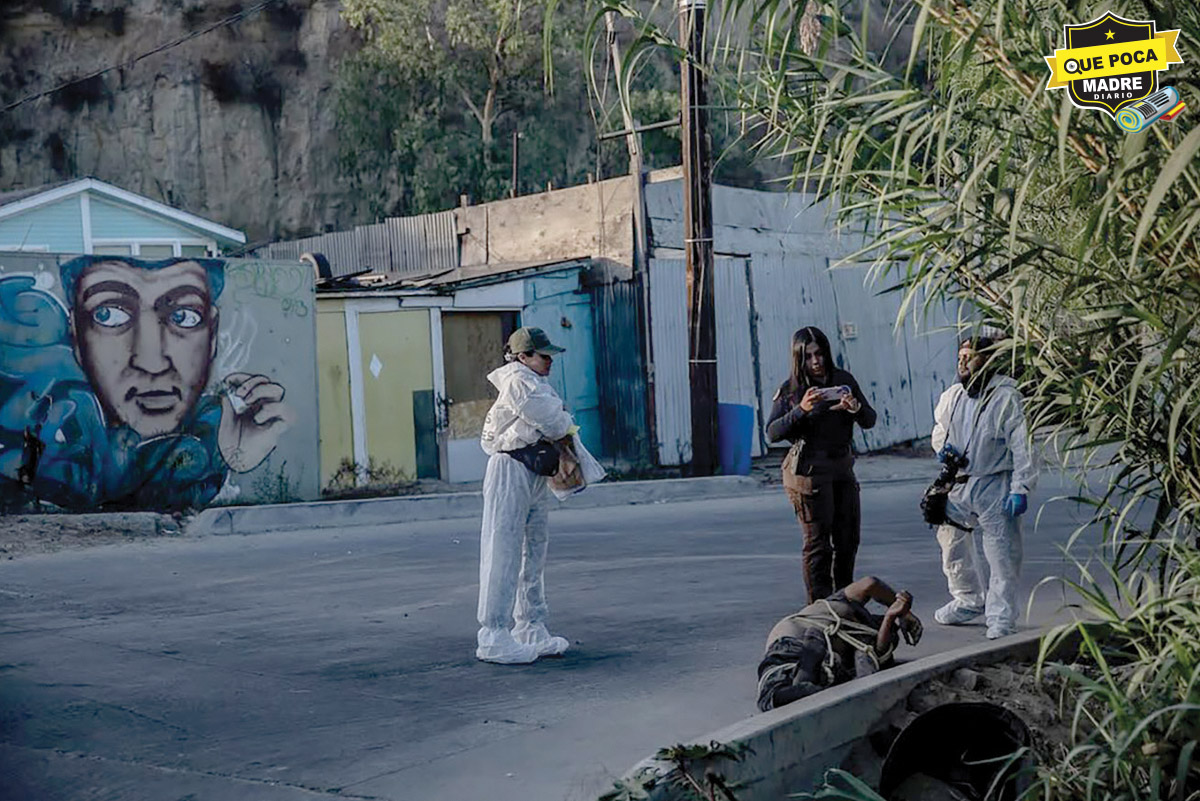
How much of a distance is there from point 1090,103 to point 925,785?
2478 mm

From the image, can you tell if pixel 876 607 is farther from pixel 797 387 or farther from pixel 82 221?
pixel 82 221

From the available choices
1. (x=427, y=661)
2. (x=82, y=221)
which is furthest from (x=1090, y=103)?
(x=82, y=221)

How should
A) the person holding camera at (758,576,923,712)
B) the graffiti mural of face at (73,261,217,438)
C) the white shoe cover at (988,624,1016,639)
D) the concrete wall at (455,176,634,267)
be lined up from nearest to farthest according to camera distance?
the person holding camera at (758,576,923,712) → the white shoe cover at (988,624,1016,639) → the graffiti mural of face at (73,261,217,438) → the concrete wall at (455,176,634,267)

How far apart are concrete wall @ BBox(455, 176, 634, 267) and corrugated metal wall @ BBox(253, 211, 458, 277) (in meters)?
0.45

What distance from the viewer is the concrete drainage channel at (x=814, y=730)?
16.2ft

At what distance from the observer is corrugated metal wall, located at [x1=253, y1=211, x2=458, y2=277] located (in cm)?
2423

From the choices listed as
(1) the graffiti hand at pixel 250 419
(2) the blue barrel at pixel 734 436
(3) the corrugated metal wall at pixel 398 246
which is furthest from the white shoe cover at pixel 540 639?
(3) the corrugated metal wall at pixel 398 246

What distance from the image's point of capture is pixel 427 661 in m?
8.01

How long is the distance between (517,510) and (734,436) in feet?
37.0

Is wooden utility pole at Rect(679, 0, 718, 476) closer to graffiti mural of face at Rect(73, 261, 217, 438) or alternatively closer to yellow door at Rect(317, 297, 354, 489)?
yellow door at Rect(317, 297, 354, 489)

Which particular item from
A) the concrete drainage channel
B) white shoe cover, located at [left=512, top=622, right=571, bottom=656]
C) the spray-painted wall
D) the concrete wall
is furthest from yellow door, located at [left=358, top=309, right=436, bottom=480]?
the concrete drainage channel

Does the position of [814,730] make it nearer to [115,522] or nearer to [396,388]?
[115,522]

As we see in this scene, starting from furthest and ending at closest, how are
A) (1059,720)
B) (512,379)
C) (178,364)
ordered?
(178,364)
(512,379)
(1059,720)

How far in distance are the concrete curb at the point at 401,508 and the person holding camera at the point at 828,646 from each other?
28.7 feet
